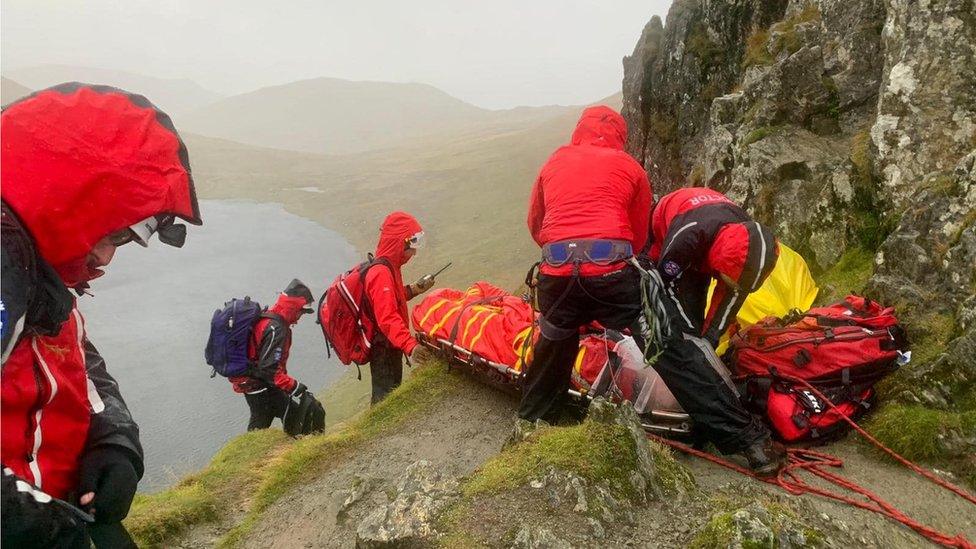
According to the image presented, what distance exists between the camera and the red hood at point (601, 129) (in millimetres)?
6930

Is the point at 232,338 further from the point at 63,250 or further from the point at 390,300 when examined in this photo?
the point at 63,250

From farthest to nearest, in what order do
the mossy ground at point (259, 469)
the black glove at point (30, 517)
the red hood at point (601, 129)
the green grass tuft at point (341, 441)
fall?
the green grass tuft at point (341, 441) → the red hood at point (601, 129) → the mossy ground at point (259, 469) → the black glove at point (30, 517)

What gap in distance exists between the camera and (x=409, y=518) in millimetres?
4297

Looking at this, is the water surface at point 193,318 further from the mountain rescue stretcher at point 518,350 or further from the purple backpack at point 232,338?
the mountain rescue stretcher at point 518,350

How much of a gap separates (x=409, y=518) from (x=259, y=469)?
17.5 feet

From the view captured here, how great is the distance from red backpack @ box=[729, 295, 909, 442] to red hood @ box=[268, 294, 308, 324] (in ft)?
25.2

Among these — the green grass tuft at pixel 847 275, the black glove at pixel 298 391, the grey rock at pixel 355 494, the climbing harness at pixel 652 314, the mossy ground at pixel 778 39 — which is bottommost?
the black glove at pixel 298 391

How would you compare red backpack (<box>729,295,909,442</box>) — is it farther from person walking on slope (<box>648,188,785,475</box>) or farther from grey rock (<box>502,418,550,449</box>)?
grey rock (<box>502,418,550,449</box>)

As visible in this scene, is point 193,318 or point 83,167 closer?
point 83,167

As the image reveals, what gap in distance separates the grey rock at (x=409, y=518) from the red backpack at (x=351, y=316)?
465 centimetres

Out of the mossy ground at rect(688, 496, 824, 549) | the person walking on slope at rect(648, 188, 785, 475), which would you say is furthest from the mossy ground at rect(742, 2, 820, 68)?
the mossy ground at rect(688, 496, 824, 549)

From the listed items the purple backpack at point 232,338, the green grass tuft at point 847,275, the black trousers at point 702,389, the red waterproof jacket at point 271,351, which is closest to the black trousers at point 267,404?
the red waterproof jacket at point 271,351

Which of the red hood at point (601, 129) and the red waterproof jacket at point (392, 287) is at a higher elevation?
the red hood at point (601, 129)

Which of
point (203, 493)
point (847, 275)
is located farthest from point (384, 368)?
point (847, 275)
